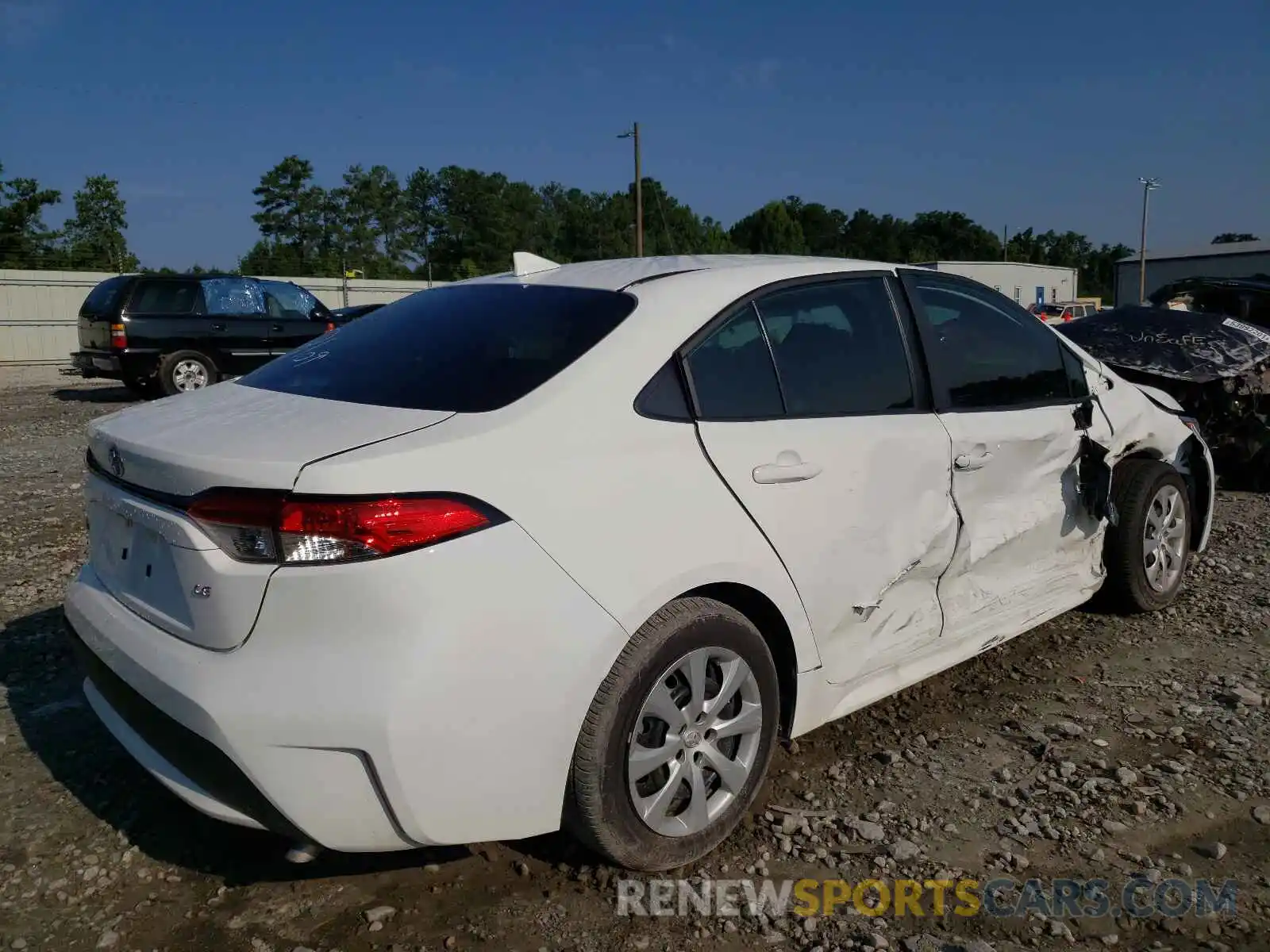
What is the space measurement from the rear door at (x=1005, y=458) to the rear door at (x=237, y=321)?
486 inches

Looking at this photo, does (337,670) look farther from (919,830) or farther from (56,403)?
(56,403)

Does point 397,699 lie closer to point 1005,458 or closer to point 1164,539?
point 1005,458

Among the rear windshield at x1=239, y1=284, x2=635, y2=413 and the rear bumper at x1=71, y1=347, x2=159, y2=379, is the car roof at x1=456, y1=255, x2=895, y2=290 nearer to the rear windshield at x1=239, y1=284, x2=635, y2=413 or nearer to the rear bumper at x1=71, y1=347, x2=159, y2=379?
the rear windshield at x1=239, y1=284, x2=635, y2=413

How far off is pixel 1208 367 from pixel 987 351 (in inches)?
159

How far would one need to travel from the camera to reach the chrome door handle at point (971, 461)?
10.8 feet

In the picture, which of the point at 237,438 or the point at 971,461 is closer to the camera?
the point at 237,438

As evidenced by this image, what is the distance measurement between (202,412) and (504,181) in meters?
73.3

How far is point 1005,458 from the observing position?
11.5ft

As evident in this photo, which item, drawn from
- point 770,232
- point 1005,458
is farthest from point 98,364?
point 770,232

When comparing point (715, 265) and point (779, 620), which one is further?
point (715, 265)

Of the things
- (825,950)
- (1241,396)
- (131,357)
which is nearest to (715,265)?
(825,950)

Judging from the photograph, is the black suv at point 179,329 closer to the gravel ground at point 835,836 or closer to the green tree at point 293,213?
the gravel ground at point 835,836

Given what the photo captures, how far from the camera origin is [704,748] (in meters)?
2.62

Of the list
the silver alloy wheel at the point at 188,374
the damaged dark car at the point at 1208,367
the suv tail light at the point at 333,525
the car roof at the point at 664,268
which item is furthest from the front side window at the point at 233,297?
the suv tail light at the point at 333,525
